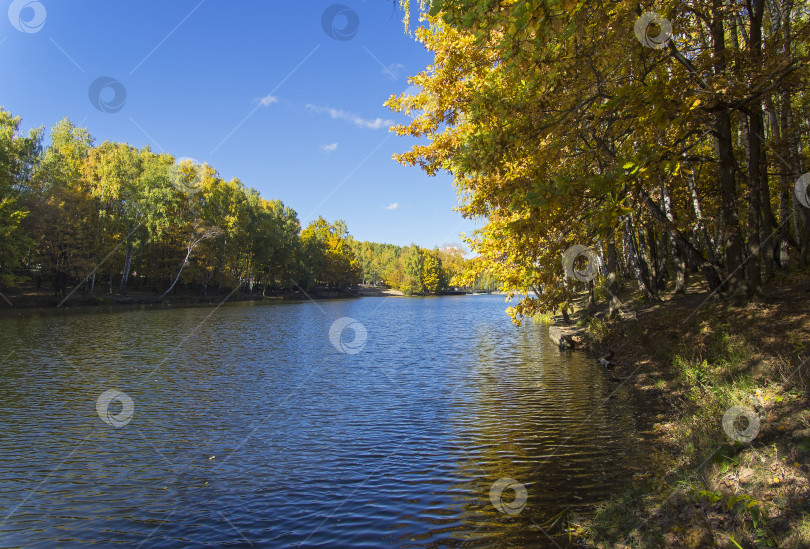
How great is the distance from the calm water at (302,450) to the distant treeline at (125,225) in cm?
1510

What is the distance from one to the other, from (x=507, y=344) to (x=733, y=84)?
21.1m

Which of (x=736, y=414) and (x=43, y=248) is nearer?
(x=736, y=414)

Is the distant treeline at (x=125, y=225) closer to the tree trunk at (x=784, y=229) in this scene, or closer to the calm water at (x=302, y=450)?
the calm water at (x=302, y=450)

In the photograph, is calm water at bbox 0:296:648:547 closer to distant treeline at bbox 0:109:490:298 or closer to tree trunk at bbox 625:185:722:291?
tree trunk at bbox 625:185:722:291

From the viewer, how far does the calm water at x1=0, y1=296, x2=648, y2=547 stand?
7.42m

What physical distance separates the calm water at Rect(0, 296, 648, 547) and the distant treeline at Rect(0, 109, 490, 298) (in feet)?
49.5

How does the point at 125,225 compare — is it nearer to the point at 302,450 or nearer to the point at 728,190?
the point at 302,450

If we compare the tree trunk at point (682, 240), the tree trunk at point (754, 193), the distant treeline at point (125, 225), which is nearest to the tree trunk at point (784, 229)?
the tree trunk at point (682, 240)

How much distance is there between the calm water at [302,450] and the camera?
7422 mm

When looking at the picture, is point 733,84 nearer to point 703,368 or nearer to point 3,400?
point 703,368

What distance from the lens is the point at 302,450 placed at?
10883mm

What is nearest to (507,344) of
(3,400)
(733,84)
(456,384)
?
(456,384)

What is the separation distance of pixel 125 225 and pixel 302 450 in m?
60.5

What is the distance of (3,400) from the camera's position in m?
15.0
